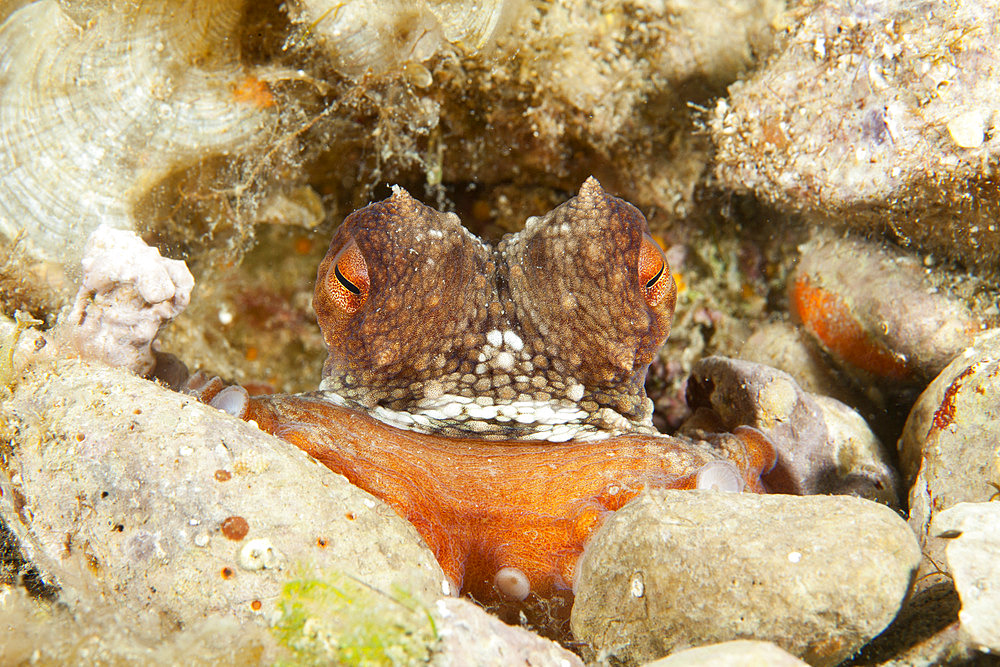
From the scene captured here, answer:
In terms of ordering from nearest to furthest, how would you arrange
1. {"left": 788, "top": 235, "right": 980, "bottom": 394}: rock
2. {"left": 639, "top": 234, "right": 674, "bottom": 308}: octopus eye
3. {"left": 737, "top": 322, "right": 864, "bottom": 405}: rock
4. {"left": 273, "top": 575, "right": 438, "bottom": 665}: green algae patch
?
{"left": 273, "top": 575, "right": 438, "bottom": 665}: green algae patch → {"left": 639, "top": 234, "right": 674, "bottom": 308}: octopus eye → {"left": 788, "top": 235, "right": 980, "bottom": 394}: rock → {"left": 737, "top": 322, "right": 864, "bottom": 405}: rock

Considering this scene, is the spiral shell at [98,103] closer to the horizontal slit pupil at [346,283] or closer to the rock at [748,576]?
the horizontal slit pupil at [346,283]

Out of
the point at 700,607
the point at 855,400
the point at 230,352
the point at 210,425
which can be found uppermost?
the point at 210,425

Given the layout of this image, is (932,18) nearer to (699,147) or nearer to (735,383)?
(699,147)

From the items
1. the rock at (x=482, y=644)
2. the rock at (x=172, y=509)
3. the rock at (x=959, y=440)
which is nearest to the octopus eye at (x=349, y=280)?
→ the rock at (x=172, y=509)

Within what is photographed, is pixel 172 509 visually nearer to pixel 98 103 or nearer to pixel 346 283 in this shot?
pixel 346 283

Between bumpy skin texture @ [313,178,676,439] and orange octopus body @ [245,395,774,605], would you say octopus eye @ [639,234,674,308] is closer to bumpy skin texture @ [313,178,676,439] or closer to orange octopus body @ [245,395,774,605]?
bumpy skin texture @ [313,178,676,439]

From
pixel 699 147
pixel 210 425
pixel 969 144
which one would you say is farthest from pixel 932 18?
pixel 210 425

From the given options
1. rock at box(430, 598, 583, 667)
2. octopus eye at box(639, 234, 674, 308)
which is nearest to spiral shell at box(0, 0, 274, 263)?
octopus eye at box(639, 234, 674, 308)
